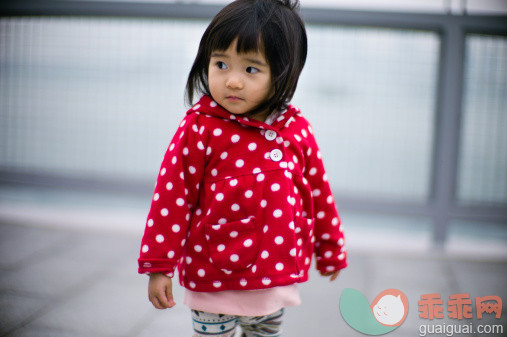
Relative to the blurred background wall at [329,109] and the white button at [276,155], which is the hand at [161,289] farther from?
the blurred background wall at [329,109]

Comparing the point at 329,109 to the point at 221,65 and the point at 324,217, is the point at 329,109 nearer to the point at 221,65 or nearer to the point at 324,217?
the point at 324,217

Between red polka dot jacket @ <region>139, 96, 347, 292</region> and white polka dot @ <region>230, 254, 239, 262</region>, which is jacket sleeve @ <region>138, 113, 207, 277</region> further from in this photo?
white polka dot @ <region>230, 254, 239, 262</region>

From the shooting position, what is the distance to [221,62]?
100 centimetres

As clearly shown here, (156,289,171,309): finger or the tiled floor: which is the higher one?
(156,289,171,309): finger

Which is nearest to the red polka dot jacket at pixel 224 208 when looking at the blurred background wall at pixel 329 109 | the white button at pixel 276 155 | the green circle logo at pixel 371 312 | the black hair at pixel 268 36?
the white button at pixel 276 155

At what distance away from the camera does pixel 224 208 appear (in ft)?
3.28

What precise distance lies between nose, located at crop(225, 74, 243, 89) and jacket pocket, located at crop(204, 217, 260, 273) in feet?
0.94

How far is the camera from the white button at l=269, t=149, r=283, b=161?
1022mm

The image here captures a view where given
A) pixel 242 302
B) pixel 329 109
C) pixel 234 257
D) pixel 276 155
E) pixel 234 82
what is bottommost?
pixel 242 302

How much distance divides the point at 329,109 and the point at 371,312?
1.41 m

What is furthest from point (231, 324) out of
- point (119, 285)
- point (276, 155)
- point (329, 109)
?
point (329, 109)

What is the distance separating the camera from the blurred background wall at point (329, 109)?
2406mm

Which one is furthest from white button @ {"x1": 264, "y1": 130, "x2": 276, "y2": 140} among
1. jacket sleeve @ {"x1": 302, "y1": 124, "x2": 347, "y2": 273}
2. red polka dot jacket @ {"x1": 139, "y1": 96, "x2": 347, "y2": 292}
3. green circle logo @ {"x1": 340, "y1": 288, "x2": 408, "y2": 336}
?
green circle logo @ {"x1": 340, "y1": 288, "x2": 408, "y2": 336}

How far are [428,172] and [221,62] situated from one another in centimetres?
184
